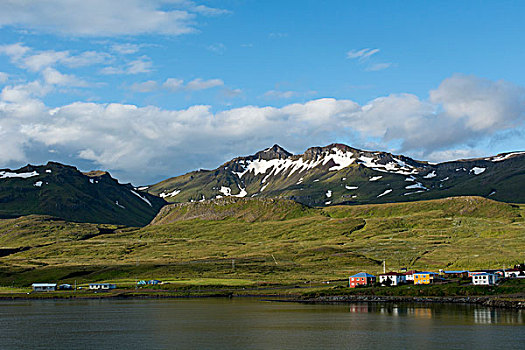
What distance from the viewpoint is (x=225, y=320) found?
90.0 metres

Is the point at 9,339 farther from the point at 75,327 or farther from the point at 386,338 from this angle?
the point at 386,338

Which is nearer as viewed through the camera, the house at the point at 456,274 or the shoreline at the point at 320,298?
the shoreline at the point at 320,298

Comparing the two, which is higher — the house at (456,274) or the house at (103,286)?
the house at (456,274)

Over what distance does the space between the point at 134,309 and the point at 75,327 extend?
92.7 ft

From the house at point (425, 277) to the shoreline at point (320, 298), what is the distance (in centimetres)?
1769

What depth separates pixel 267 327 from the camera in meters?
80.4

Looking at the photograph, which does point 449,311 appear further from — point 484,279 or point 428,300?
point 484,279

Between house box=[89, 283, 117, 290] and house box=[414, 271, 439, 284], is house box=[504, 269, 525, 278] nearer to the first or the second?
house box=[414, 271, 439, 284]

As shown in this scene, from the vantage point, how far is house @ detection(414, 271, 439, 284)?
132125 mm

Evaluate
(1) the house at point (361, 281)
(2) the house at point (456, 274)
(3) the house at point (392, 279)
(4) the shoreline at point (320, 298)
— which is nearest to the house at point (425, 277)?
(3) the house at point (392, 279)

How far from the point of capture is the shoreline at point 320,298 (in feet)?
336

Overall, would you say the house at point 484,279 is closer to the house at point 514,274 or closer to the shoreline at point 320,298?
the house at point 514,274

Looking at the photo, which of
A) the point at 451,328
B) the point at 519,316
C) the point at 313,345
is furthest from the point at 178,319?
the point at 519,316

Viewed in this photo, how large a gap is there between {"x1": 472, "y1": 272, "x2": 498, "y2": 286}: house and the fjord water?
953 inches
